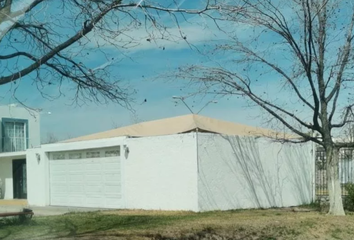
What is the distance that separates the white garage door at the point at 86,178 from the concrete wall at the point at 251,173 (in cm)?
389

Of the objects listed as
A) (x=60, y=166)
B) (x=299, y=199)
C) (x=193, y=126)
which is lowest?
(x=299, y=199)

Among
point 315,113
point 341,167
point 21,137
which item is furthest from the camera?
point 21,137

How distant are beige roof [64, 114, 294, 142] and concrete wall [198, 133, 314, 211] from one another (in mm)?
955

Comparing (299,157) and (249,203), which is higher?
(299,157)

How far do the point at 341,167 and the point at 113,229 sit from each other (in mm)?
11209

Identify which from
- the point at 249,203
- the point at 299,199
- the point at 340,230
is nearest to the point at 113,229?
the point at 340,230

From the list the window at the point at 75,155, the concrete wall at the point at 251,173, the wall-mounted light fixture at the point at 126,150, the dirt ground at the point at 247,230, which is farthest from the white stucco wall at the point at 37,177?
the dirt ground at the point at 247,230

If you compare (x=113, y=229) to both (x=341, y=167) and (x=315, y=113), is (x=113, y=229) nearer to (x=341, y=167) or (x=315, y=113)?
(x=315, y=113)

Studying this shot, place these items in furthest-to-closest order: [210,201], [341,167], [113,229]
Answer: [341,167], [210,201], [113,229]

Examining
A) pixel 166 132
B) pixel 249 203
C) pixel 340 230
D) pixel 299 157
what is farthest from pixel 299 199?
pixel 340 230

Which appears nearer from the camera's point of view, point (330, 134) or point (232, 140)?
point (330, 134)

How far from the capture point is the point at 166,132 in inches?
787

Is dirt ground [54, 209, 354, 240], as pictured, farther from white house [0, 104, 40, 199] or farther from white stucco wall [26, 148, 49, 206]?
white stucco wall [26, 148, 49, 206]

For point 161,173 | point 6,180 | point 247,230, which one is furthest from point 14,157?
point 247,230
